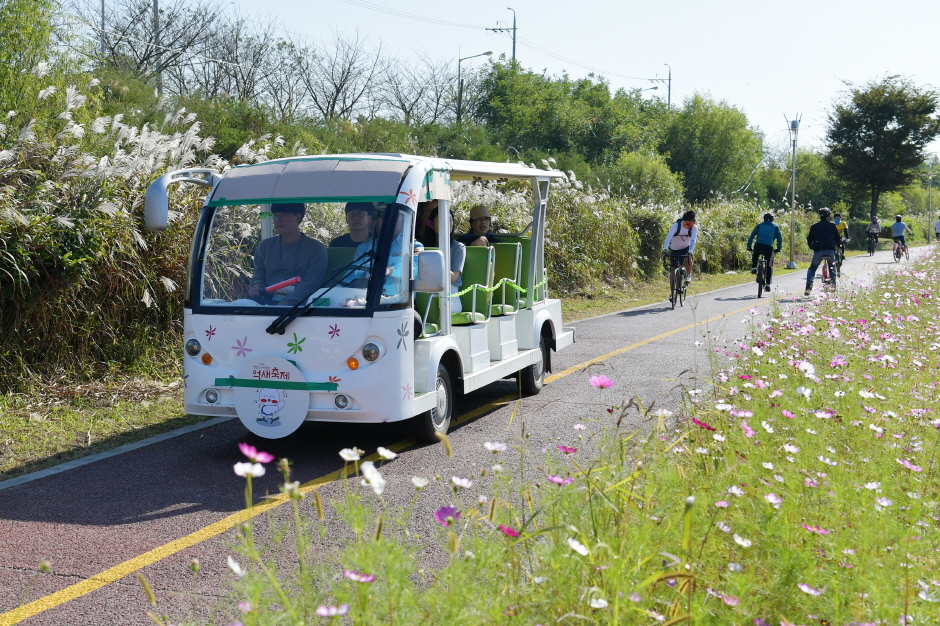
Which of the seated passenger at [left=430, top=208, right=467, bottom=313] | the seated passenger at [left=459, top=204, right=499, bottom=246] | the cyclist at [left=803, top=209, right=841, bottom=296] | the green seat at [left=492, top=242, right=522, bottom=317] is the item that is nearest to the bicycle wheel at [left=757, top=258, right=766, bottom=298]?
the cyclist at [left=803, top=209, right=841, bottom=296]

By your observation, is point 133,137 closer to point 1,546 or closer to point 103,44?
point 1,546

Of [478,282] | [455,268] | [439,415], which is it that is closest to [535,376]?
[478,282]

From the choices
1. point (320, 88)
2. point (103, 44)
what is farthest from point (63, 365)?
point (320, 88)

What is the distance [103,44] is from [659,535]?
41234 millimetres

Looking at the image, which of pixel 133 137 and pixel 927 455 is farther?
pixel 133 137

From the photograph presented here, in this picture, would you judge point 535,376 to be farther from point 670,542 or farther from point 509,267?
point 670,542

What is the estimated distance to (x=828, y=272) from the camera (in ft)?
64.4

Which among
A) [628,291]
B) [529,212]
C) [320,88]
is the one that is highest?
[320,88]

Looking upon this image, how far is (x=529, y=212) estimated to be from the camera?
1983 cm

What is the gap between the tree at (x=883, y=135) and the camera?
62.1 meters

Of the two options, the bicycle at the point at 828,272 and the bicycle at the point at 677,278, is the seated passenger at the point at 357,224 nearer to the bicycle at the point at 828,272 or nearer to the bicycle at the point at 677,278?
the bicycle at the point at 828,272

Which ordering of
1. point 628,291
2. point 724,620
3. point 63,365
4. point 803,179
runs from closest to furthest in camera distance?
point 724,620, point 63,365, point 628,291, point 803,179

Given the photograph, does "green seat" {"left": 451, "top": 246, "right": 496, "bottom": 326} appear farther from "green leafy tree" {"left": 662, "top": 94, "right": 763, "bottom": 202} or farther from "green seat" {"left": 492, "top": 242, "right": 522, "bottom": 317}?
"green leafy tree" {"left": 662, "top": 94, "right": 763, "bottom": 202}

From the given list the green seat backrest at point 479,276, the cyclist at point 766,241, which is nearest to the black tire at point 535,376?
the green seat backrest at point 479,276
